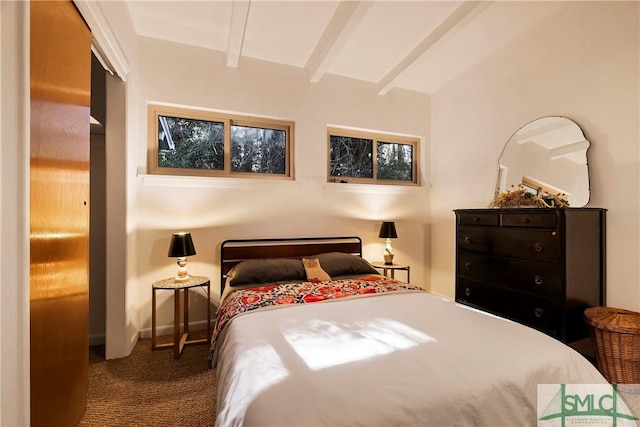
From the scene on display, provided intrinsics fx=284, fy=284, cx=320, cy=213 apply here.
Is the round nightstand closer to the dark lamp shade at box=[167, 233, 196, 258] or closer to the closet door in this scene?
the dark lamp shade at box=[167, 233, 196, 258]

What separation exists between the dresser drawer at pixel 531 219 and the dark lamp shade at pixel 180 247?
284cm

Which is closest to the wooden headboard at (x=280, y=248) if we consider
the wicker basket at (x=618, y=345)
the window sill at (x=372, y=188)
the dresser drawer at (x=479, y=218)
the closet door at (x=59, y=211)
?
the window sill at (x=372, y=188)

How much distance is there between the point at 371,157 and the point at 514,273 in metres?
2.15

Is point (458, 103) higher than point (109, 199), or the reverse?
point (458, 103)

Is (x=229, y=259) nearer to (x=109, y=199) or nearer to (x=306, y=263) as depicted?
(x=306, y=263)

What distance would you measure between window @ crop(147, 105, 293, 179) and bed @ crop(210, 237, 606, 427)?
1.75 metres

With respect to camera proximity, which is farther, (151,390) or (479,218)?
(479,218)

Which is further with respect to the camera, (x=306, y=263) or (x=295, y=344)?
(x=306, y=263)

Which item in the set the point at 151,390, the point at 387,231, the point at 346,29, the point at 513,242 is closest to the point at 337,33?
the point at 346,29

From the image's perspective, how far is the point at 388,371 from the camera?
3.66 ft

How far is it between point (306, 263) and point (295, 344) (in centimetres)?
149

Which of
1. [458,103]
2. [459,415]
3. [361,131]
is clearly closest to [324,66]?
[361,131]

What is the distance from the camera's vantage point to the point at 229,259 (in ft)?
9.87

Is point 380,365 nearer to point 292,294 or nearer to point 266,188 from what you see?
point 292,294
